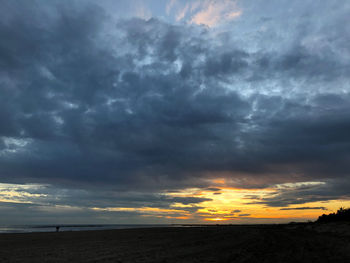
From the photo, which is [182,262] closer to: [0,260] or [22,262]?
[22,262]

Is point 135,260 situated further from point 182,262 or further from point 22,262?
point 22,262

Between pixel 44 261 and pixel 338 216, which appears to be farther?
pixel 338 216

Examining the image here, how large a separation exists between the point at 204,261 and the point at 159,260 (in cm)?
321

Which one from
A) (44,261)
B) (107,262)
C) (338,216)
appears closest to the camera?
(107,262)

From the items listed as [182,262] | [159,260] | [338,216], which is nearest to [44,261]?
[159,260]

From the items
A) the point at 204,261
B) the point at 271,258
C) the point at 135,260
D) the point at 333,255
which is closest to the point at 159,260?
the point at 135,260

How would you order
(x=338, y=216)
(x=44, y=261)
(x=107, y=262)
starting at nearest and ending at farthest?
(x=107, y=262) < (x=44, y=261) < (x=338, y=216)

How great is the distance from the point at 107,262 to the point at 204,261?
674 centimetres

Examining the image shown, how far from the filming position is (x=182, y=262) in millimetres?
19250

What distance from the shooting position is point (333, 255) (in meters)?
21.8

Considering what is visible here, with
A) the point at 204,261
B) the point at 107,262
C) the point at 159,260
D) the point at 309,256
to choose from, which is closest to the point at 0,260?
the point at 107,262

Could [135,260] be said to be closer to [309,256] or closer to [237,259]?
[237,259]

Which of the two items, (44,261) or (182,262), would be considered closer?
(182,262)

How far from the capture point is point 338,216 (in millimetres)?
65562
